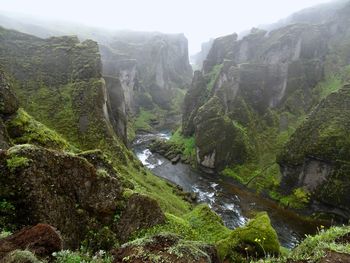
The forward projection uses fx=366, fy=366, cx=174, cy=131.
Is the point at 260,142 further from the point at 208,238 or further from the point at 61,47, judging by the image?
the point at 208,238

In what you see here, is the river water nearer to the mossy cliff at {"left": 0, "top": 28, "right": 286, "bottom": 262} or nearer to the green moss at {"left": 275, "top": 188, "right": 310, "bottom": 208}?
the green moss at {"left": 275, "top": 188, "right": 310, "bottom": 208}

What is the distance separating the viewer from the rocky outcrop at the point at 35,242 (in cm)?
1192

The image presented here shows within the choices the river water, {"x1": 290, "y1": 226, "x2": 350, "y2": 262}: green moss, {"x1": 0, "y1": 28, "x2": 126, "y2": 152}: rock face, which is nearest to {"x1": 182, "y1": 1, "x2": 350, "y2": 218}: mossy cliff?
the river water

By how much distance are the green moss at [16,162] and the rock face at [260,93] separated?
80862 millimetres

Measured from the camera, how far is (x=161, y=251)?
1322 cm

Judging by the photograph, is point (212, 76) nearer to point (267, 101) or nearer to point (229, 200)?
point (267, 101)

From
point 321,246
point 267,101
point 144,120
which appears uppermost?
point 321,246

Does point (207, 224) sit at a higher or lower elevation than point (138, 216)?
lower

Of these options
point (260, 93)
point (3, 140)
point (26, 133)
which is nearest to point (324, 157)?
point (260, 93)

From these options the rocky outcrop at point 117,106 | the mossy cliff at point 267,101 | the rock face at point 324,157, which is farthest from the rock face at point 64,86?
the rock face at point 324,157

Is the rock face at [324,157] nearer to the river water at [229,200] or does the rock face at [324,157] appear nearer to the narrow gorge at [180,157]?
the narrow gorge at [180,157]

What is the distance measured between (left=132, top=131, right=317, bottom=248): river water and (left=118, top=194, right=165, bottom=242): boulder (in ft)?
129

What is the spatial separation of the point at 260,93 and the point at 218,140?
84.3 feet

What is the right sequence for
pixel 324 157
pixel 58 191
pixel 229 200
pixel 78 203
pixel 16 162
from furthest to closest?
1. pixel 229 200
2. pixel 324 157
3. pixel 78 203
4. pixel 58 191
5. pixel 16 162
